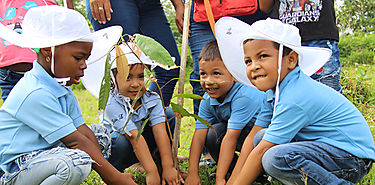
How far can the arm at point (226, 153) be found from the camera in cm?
214

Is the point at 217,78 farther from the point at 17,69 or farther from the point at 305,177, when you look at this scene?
the point at 17,69

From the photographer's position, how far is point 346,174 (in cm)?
176

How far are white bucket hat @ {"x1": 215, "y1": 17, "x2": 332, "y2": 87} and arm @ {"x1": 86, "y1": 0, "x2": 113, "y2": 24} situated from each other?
2.52 feet

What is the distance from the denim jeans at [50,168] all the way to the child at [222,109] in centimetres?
74

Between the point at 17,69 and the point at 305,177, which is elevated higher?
the point at 17,69

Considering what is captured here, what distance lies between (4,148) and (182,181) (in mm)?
967

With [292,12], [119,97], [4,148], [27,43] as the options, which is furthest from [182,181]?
→ [292,12]

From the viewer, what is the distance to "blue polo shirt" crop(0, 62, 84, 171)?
1716mm

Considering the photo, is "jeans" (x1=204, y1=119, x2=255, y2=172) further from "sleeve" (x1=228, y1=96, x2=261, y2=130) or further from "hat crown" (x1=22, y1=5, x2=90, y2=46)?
"hat crown" (x1=22, y1=5, x2=90, y2=46)

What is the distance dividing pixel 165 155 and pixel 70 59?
80 centimetres

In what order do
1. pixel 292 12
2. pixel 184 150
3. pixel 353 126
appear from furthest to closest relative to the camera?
1. pixel 184 150
2. pixel 292 12
3. pixel 353 126

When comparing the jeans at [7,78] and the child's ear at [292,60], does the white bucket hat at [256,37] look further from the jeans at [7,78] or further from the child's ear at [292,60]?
the jeans at [7,78]

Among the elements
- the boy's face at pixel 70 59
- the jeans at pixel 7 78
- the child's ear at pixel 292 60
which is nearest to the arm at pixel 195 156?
the child's ear at pixel 292 60

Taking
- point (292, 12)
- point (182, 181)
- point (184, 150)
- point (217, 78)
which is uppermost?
point (292, 12)
